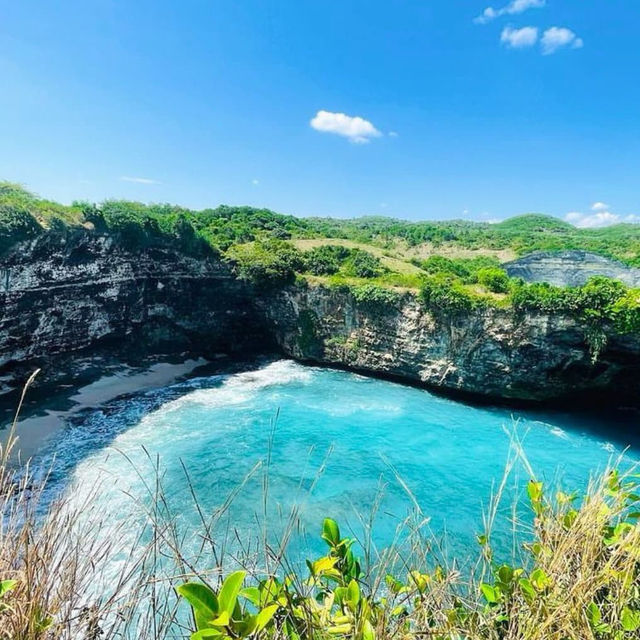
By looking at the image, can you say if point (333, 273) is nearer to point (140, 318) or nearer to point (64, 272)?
point (140, 318)

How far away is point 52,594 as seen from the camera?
2924 millimetres

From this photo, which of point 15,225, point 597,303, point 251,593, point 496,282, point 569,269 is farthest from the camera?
point 569,269

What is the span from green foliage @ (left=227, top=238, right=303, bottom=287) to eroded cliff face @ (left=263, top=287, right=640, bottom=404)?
5.77 ft

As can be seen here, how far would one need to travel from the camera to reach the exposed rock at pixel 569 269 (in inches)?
1132

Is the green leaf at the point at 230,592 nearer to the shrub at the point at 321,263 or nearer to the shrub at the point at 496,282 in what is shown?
the shrub at the point at 496,282

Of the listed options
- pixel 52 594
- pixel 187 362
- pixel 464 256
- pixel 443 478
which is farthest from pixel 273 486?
pixel 464 256

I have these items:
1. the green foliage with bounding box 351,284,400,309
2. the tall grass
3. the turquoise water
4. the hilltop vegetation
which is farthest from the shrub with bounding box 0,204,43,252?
the tall grass

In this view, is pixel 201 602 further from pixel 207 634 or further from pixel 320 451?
pixel 320 451

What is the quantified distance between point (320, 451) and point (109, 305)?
17291 mm

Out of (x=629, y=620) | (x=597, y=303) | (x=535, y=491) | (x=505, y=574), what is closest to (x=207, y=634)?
(x=505, y=574)

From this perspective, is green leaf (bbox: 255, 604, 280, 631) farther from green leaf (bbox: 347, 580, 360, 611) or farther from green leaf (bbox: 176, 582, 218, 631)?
green leaf (bbox: 347, 580, 360, 611)

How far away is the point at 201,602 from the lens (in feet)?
7.09

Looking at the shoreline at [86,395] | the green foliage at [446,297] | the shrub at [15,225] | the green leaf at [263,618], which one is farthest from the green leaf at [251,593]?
the shrub at [15,225]

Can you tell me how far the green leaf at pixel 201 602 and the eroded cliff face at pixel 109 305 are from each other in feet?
81.4
